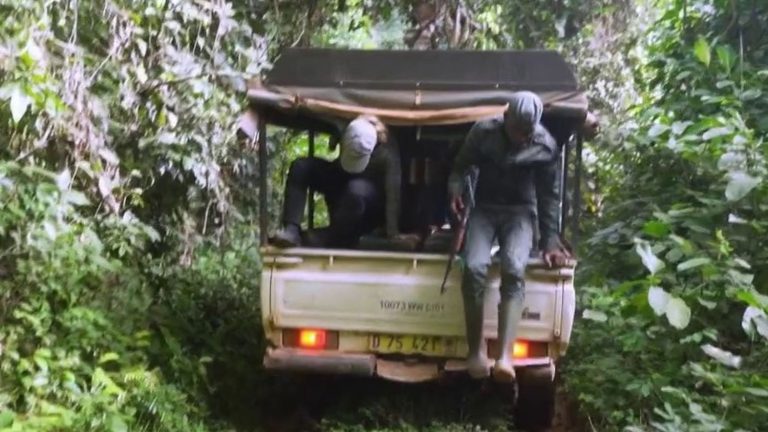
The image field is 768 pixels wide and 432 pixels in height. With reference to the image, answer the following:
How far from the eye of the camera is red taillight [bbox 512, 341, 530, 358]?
5.43 metres

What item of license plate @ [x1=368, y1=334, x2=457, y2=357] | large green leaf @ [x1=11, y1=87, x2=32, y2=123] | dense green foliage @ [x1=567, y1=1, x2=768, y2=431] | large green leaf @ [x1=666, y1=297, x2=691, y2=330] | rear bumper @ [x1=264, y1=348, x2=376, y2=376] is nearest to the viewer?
large green leaf @ [x1=666, y1=297, x2=691, y2=330]

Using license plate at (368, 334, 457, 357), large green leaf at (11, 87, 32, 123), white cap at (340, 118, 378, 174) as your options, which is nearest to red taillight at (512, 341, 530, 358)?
license plate at (368, 334, 457, 357)

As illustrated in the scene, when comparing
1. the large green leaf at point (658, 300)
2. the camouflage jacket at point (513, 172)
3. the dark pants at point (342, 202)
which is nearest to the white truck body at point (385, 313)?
the camouflage jacket at point (513, 172)

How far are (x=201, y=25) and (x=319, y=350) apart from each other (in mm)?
2782

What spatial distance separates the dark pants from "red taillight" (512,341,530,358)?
4.49 feet

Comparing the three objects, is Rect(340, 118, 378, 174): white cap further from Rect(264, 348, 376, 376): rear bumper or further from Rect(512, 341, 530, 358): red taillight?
Rect(512, 341, 530, 358): red taillight

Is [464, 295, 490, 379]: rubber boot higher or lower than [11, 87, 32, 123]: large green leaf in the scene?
lower

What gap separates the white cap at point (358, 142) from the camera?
5.35m

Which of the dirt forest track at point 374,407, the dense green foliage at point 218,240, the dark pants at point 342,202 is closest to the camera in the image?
the dense green foliage at point 218,240

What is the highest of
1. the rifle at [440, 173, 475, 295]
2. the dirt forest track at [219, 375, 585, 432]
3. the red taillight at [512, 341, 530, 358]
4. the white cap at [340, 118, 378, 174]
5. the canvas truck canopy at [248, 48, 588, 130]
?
the canvas truck canopy at [248, 48, 588, 130]

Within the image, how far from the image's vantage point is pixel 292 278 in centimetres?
547

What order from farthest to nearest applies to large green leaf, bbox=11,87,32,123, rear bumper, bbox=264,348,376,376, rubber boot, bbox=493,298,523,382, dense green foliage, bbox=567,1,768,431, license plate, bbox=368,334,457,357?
1. license plate, bbox=368,334,457,357
2. rear bumper, bbox=264,348,376,376
3. rubber boot, bbox=493,298,523,382
4. dense green foliage, bbox=567,1,768,431
5. large green leaf, bbox=11,87,32,123

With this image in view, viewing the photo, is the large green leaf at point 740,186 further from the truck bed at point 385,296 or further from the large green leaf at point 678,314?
the truck bed at point 385,296

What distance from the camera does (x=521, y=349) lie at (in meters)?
5.45
